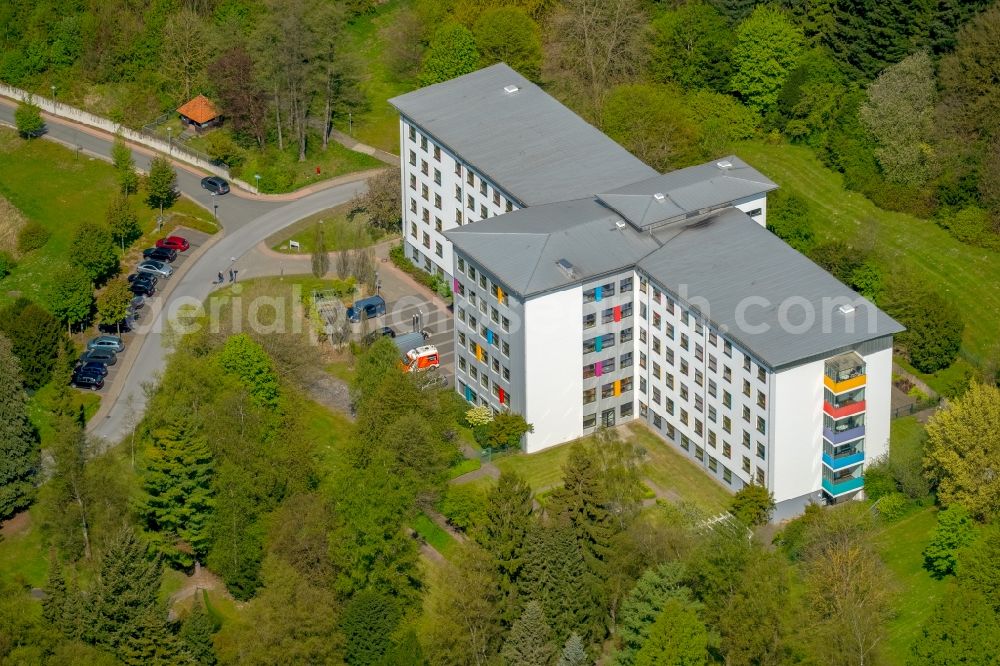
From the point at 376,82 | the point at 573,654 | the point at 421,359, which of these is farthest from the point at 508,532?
the point at 376,82

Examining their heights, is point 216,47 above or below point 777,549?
above

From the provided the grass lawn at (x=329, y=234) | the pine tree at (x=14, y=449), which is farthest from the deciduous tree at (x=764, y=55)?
the pine tree at (x=14, y=449)

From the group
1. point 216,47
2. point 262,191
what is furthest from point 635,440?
point 216,47

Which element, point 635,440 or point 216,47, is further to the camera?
point 216,47

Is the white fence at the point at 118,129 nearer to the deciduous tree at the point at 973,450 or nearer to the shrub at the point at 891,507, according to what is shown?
the shrub at the point at 891,507

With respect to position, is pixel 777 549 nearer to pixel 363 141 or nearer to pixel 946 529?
pixel 946 529

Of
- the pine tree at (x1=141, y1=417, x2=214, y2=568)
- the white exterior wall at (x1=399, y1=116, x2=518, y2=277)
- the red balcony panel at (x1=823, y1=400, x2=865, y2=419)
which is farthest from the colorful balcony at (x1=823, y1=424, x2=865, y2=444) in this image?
the pine tree at (x1=141, y1=417, x2=214, y2=568)
